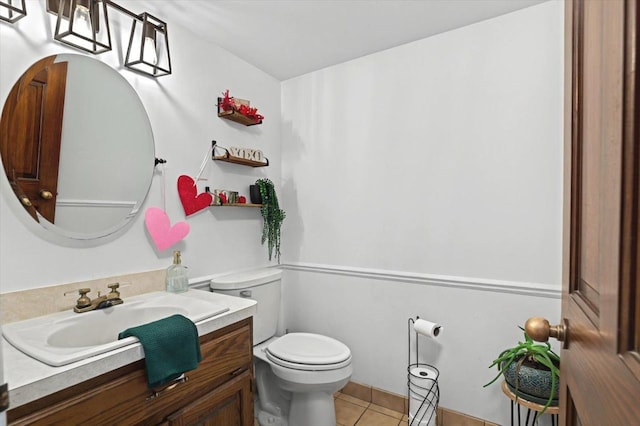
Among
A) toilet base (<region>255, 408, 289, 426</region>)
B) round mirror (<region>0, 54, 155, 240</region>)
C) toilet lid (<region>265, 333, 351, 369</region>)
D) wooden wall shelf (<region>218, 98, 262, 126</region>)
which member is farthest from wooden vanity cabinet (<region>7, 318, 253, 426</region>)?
wooden wall shelf (<region>218, 98, 262, 126</region>)

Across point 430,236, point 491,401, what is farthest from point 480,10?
point 491,401

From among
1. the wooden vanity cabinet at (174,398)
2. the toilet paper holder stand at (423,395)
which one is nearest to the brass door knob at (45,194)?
the wooden vanity cabinet at (174,398)

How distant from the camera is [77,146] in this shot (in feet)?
4.45

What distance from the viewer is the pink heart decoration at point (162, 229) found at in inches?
63.1

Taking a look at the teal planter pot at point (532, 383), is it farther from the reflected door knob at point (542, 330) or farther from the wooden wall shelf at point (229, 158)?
the wooden wall shelf at point (229, 158)

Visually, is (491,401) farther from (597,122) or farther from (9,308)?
(9,308)

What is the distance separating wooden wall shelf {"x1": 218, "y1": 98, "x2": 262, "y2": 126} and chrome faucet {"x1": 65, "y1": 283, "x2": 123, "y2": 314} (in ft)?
3.67

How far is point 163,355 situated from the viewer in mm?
1032

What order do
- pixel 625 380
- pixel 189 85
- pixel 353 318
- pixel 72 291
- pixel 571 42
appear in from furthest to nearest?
pixel 353 318, pixel 189 85, pixel 72 291, pixel 571 42, pixel 625 380

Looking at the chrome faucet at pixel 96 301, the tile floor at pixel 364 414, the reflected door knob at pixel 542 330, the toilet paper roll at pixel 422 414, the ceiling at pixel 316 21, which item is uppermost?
the ceiling at pixel 316 21

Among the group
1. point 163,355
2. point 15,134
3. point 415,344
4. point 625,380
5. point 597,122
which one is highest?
point 15,134

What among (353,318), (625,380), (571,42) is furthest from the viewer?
(353,318)

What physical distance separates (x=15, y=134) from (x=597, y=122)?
65.8 inches

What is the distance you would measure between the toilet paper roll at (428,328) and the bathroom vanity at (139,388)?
0.91 metres
